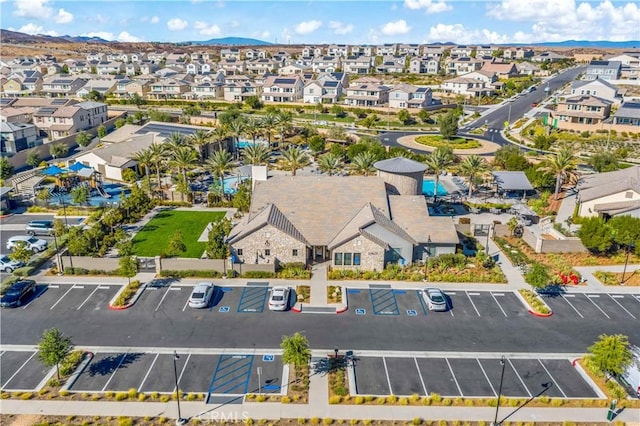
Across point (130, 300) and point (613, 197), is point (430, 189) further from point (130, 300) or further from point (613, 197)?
point (130, 300)

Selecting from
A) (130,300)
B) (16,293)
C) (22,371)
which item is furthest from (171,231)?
(22,371)

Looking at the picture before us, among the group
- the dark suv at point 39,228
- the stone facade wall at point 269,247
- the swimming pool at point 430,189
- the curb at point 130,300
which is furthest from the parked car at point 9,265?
the swimming pool at point 430,189

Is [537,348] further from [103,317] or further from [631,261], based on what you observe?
[103,317]

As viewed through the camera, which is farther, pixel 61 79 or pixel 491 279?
pixel 61 79

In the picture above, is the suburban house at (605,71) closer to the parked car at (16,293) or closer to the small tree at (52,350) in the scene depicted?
the parked car at (16,293)

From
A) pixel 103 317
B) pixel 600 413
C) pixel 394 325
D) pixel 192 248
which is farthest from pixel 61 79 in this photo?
pixel 600 413
